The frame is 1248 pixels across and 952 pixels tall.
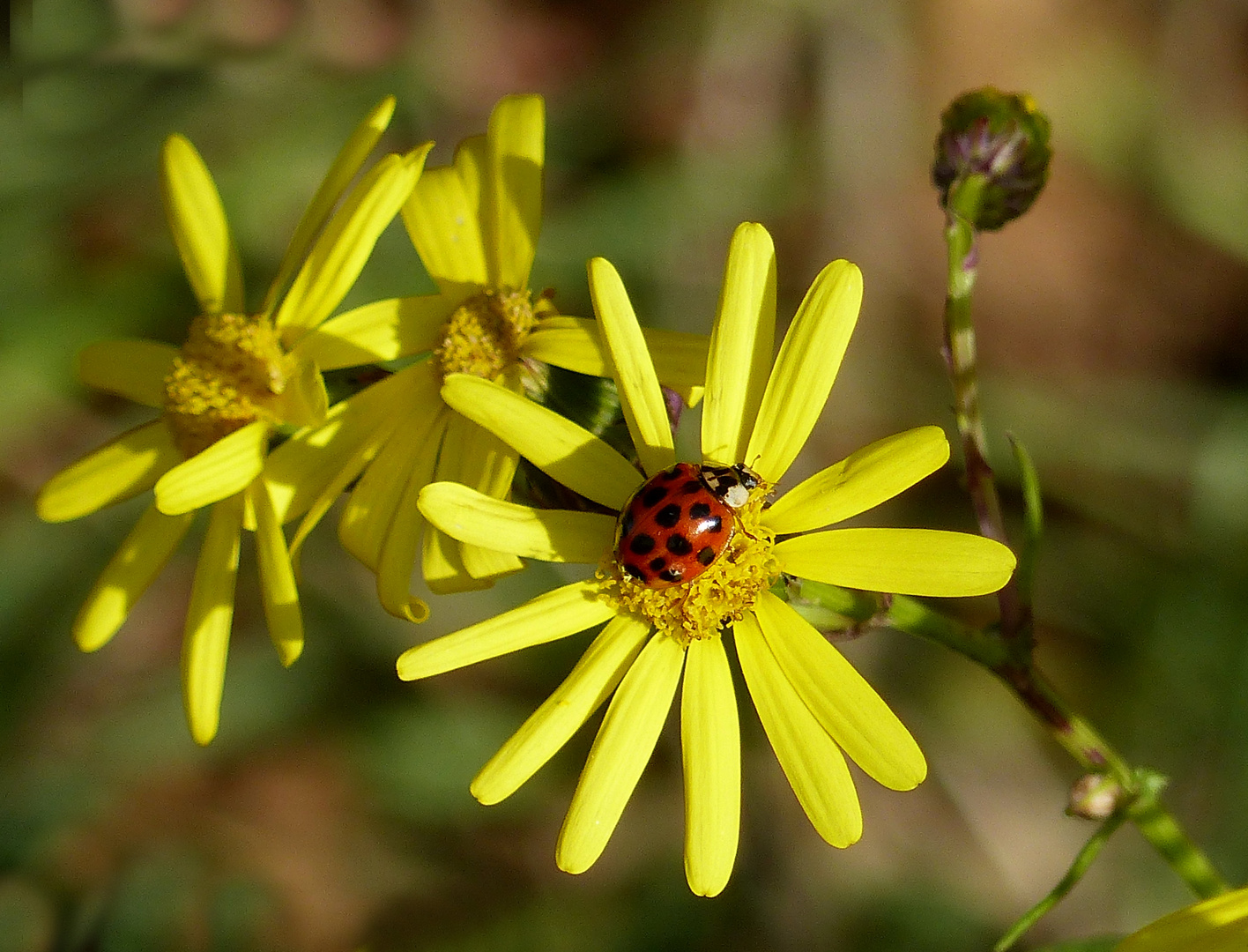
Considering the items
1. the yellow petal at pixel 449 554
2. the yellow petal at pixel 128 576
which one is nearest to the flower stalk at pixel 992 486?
the yellow petal at pixel 449 554

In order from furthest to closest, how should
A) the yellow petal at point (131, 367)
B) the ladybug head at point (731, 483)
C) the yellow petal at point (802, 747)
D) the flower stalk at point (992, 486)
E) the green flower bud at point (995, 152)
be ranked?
the yellow petal at point (131, 367) < the green flower bud at point (995, 152) < the flower stalk at point (992, 486) < the ladybug head at point (731, 483) < the yellow petal at point (802, 747)

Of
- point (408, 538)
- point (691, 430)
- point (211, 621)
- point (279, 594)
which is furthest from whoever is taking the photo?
point (691, 430)

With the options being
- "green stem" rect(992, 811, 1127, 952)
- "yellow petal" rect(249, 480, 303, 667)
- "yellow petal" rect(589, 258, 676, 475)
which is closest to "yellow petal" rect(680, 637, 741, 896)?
"yellow petal" rect(589, 258, 676, 475)

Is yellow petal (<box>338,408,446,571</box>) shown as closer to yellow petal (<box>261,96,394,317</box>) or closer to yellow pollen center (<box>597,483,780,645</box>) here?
yellow petal (<box>261,96,394,317</box>)

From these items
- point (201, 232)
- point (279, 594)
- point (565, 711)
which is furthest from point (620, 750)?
point (201, 232)

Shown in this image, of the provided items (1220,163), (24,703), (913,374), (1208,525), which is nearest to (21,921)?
(24,703)

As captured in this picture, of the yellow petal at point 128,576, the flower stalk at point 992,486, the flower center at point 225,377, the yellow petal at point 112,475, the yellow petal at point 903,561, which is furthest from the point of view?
the yellow petal at point 112,475

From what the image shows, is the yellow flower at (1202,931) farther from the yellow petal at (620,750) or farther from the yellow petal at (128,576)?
the yellow petal at (128,576)

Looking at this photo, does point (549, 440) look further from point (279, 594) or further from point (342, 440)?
point (279, 594)
